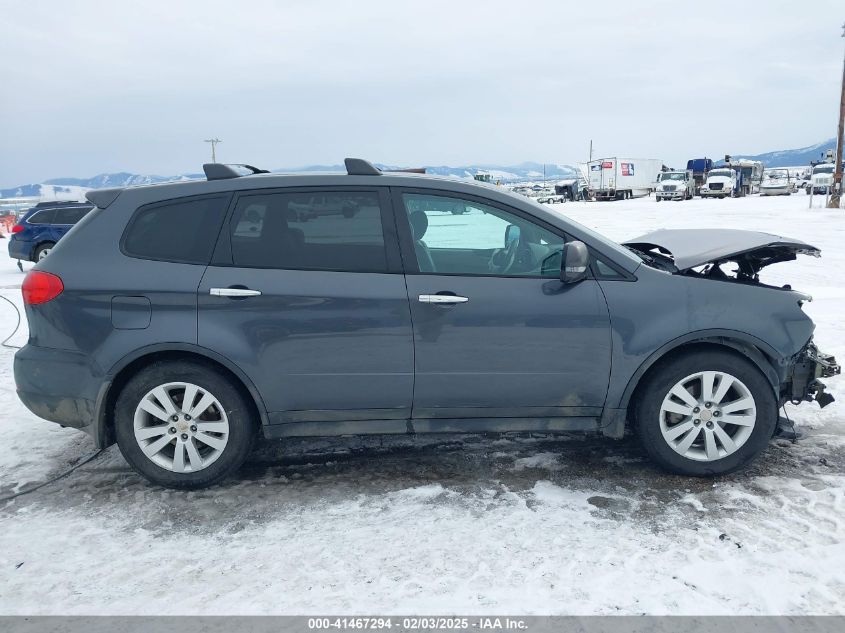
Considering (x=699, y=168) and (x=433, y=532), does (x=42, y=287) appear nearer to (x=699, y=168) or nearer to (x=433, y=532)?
(x=433, y=532)

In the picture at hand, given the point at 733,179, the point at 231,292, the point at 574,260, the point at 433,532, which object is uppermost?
the point at 733,179

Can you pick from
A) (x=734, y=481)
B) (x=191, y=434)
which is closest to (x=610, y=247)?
(x=734, y=481)

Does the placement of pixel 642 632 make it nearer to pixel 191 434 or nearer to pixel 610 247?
pixel 610 247

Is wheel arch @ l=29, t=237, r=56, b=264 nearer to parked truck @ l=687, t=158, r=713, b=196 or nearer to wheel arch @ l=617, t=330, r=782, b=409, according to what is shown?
wheel arch @ l=617, t=330, r=782, b=409

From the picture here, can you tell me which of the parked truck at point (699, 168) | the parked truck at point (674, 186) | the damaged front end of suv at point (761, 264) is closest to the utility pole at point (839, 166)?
the parked truck at point (674, 186)

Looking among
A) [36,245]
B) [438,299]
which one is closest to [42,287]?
[438,299]

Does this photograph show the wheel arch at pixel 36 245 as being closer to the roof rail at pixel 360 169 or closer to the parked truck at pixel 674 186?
the roof rail at pixel 360 169

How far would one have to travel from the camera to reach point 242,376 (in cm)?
368

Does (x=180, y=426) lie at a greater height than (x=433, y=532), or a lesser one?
greater

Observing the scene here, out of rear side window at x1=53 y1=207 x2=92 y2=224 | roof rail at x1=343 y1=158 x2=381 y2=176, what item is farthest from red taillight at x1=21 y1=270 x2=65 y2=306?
rear side window at x1=53 y1=207 x2=92 y2=224

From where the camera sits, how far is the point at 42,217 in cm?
1460

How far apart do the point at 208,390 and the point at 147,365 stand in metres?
0.39

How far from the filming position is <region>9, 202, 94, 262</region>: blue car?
563 inches

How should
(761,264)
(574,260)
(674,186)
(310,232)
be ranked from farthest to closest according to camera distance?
(674,186) → (761,264) → (310,232) → (574,260)
